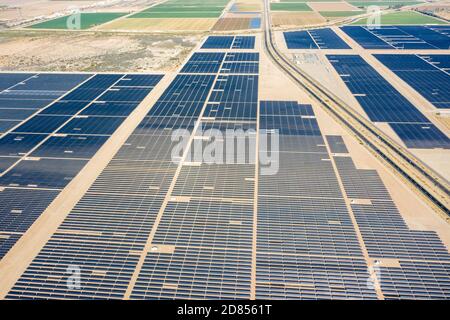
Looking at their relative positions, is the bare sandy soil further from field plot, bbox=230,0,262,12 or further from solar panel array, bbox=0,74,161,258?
field plot, bbox=230,0,262,12

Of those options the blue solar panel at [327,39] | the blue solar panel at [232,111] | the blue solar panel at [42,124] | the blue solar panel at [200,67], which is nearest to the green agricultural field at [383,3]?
the blue solar panel at [327,39]

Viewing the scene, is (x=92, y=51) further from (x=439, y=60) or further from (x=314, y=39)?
(x=439, y=60)

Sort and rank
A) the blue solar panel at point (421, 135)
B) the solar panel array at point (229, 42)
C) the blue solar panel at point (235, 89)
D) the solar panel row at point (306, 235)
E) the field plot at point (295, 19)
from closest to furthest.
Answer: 1. the solar panel row at point (306, 235)
2. the blue solar panel at point (421, 135)
3. the blue solar panel at point (235, 89)
4. the solar panel array at point (229, 42)
5. the field plot at point (295, 19)

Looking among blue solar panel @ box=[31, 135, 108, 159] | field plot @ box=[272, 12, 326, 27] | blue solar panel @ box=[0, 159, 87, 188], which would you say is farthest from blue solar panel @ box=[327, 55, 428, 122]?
field plot @ box=[272, 12, 326, 27]

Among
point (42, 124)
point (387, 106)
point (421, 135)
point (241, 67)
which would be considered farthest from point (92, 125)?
point (421, 135)

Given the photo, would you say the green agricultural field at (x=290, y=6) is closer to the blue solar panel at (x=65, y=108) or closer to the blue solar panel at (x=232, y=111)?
the blue solar panel at (x=232, y=111)

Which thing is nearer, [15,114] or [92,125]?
[92,125]

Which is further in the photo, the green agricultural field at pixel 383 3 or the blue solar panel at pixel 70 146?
the green agricultural field at pixel 383 3
